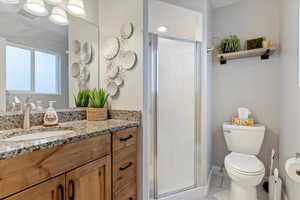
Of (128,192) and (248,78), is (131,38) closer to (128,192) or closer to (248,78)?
(128,192)

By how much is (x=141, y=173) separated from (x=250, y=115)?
5.39 feet

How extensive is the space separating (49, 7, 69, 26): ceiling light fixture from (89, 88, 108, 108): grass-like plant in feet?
2.21

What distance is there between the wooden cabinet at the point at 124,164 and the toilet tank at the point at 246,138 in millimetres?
1266

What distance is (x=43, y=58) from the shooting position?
4.63 feet

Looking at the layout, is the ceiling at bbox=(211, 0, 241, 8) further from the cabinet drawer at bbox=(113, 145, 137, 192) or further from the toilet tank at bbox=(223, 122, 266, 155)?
the cabinet drawer at bbox=(113, 145, 137, 192)

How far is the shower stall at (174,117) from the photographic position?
70.5 inches

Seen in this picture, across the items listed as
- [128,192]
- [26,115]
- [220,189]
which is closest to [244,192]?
[220,189]

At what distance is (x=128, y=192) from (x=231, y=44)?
6.91 ft

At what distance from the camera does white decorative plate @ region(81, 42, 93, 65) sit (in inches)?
67.4

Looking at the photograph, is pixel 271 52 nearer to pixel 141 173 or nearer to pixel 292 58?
pixel 292 58

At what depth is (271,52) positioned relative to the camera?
2.10 m

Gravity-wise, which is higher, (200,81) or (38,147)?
(200,81)

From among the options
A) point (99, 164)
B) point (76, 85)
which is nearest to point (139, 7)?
point (76, 85)

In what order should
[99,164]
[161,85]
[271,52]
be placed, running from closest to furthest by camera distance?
[99,164] → [161,85] → [271,52]
